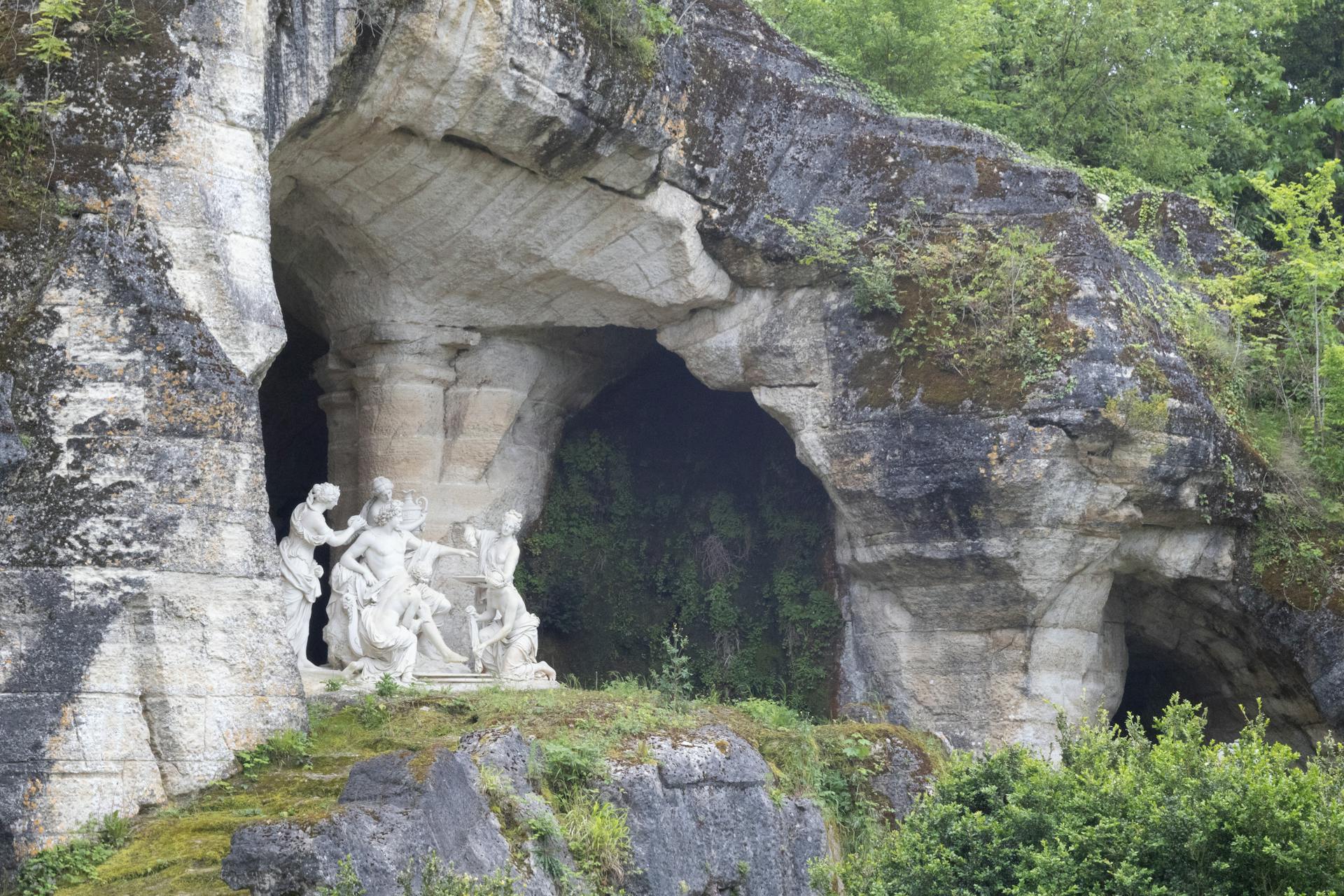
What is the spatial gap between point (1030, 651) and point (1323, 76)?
9.86 metres

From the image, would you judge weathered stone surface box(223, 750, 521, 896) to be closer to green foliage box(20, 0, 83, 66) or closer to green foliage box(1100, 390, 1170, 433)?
green foliage box(20, 0, 83, 66)

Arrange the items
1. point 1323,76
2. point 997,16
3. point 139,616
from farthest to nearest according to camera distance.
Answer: point 1323,76 → point 997,16 → point 139,616

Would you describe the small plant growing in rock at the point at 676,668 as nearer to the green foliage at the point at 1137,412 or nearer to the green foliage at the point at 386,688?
the green foliage at the point at 386,688

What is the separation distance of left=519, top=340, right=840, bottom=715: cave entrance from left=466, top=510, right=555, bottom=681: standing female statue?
3.30m

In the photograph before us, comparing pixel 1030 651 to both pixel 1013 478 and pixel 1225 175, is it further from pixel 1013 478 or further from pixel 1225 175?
pixel 1225 175

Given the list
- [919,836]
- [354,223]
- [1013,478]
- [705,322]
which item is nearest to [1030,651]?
[1013,478]

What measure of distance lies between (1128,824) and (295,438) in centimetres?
1168

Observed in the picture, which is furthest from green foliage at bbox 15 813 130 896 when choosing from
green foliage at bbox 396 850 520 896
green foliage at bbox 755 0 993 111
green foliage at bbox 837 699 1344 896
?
green foliage at bbox 755 0 993 111

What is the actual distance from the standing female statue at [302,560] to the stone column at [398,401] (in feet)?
9.74

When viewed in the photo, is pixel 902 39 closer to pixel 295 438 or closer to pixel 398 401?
pixel 398 401

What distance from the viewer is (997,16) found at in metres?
18.8

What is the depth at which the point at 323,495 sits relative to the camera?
12.2 meters

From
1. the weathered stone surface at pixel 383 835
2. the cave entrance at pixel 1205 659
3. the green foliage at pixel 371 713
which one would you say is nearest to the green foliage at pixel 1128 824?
the weathered stone surface at pixel 383 835

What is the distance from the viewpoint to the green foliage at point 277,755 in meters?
9.75
